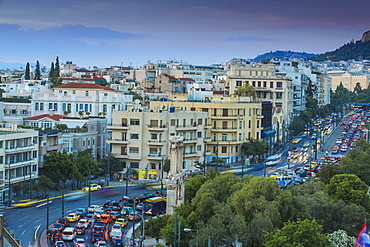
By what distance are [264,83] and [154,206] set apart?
6193 cm

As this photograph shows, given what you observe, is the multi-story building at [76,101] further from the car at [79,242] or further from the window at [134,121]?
the car at [79,242]

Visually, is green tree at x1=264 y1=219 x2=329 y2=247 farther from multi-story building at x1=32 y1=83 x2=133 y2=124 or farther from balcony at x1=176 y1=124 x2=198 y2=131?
multi-story building at x1=32 y1=83 x2=133 y2=124

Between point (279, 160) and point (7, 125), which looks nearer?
point (7, 125)

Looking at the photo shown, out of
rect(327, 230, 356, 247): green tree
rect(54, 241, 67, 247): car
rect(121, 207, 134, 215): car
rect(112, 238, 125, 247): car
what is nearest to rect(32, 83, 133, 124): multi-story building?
rect(121, 207, 134, 215): car

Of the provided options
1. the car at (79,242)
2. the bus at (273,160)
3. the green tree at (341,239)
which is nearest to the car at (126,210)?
the car at (79,242)

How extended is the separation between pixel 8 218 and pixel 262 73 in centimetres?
7043

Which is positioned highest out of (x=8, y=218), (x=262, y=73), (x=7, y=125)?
(x=262, y=73)

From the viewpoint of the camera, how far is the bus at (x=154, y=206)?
49.2 meters

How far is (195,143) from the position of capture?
7400 cm

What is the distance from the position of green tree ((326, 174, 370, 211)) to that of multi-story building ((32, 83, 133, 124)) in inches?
1637

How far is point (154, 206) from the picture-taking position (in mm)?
49531

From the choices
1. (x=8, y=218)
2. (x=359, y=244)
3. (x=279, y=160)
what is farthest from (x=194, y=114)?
(x=359, y=244)

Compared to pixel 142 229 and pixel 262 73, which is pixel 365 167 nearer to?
pixel 142 229

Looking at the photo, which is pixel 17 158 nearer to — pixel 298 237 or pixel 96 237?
pixel 96 237
